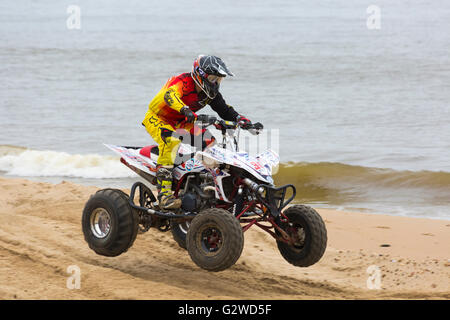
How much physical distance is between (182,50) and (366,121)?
56.0 feet

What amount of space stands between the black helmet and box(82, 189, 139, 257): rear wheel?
4.81ft

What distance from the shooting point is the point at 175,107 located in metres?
6.98

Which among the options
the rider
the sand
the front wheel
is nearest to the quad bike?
the front wheel

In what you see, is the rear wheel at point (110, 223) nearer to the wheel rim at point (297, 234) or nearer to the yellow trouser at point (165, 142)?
the yellow trouser at point (165, 142)

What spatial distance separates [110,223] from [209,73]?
190 cm

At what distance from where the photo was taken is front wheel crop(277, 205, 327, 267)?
675 cm

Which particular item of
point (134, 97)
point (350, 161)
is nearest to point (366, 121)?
point (350, 161)

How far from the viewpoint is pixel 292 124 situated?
794 inches

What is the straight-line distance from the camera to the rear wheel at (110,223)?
23.7ft

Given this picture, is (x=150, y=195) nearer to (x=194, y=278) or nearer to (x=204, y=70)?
(x=194, y=278)

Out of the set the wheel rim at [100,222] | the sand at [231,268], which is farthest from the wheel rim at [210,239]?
the wheel rim at [100,222]

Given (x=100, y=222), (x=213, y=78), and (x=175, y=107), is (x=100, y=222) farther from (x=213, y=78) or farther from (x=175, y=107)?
(x=213, y=78)

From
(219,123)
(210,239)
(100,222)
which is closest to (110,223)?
(100,222)

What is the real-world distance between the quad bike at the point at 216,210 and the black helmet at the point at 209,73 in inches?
19.2
